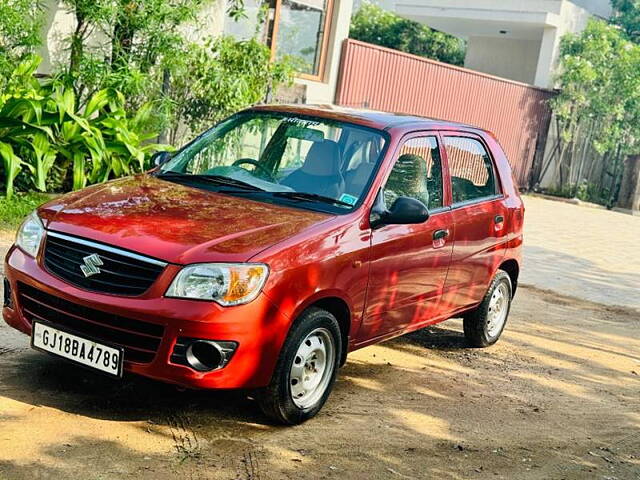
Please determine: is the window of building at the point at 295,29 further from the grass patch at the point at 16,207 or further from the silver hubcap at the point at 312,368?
the silver hubcap at the point at 312,368

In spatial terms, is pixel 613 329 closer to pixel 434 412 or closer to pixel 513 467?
pixel 434 412

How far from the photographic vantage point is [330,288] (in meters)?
5.42

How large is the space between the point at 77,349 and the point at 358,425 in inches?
64.5

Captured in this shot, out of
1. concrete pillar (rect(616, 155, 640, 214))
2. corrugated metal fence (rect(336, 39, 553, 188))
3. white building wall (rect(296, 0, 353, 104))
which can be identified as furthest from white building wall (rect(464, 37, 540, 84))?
white building wall (rect(296, 0, 353, 104))

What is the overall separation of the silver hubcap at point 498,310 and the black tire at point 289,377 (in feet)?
8.82

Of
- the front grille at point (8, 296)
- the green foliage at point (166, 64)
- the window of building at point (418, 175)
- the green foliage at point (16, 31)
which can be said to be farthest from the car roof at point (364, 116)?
the green foliage at point (166, 64)

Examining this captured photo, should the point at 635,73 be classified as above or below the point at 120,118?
above

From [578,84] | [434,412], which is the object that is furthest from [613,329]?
[578,84]

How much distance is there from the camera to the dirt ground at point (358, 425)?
4.76 meters

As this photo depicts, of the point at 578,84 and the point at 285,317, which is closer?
the point at 285,317

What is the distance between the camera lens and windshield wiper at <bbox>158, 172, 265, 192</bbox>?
6122 mm

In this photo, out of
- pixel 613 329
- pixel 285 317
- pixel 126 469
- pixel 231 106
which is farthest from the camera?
pixel 231 106

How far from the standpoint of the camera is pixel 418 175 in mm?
6574

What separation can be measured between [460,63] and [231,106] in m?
24.4
